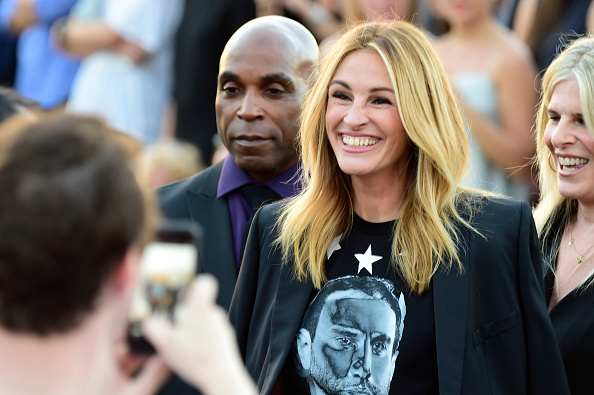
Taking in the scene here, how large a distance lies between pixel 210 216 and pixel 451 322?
1298 millimetres

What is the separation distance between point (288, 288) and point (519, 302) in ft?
2.83

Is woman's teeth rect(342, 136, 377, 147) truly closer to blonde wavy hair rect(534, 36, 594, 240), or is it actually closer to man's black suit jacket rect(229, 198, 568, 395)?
man's black suit jacket rect(229, 198, 568, 395)

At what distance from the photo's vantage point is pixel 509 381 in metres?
3.18

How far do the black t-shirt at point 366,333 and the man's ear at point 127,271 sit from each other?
1.71 meters

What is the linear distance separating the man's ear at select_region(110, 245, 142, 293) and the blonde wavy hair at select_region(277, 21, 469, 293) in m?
1.78

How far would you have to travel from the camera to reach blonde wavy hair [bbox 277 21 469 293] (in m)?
3.35

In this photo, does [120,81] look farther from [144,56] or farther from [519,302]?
[519,302]

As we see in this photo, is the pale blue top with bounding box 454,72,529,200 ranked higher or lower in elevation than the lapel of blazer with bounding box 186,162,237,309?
higher

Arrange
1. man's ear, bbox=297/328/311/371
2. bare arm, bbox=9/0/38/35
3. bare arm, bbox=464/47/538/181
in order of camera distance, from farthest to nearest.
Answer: bare arm, bbox=9/0/38/35, bare arm, bbox=464/47/538/181, man's ear, bbox=297/328/311/371

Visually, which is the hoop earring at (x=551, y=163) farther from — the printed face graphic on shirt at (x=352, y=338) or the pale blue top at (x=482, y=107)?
the pale blue top at (x=482, y=107)

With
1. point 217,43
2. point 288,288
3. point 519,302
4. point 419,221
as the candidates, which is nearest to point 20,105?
point 288,288

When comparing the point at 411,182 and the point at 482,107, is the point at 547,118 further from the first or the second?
the point at 482,107

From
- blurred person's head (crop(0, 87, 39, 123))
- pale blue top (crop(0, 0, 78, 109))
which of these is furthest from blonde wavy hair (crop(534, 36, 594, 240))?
pale blue top (crop(0, 0, 78, 109))

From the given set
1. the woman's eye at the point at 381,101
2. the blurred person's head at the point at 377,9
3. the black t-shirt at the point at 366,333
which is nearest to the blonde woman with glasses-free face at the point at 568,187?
the black t-shirt at the point at 366,333
